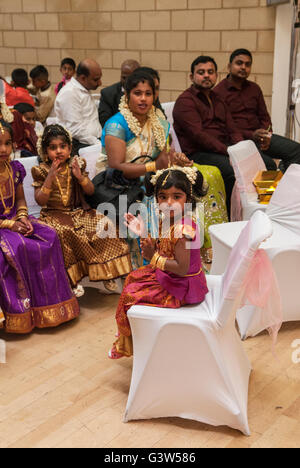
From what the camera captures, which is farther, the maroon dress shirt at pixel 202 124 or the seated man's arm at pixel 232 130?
the seated man's arm at pixel 232 130

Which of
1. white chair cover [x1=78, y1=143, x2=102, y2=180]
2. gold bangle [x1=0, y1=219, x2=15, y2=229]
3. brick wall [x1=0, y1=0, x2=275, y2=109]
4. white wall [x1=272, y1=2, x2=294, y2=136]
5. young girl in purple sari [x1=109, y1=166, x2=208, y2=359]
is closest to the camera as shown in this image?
young girl in purple sari [x1=109, y1=166, x2=208, y2=359]

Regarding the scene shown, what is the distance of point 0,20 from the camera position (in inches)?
364

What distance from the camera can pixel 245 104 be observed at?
5.08 meters

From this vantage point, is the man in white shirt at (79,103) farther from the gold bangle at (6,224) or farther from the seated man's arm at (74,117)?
the gold bangle at (6,224)

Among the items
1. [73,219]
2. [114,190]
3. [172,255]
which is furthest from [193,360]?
[114,190]

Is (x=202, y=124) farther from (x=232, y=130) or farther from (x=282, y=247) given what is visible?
(x=282, y=247)

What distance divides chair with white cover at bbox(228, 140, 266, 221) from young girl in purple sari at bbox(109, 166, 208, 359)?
1.34 meters

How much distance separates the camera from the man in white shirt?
17.3 ft

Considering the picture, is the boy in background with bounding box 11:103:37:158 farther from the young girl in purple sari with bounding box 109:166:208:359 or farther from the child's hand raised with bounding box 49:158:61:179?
the young girl in purple sari with bounding box 109:166:208:359

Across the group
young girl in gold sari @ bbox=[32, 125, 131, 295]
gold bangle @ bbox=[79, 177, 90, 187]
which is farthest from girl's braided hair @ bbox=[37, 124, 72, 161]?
gold bangle @ bbox=[79, 177, 90, 187]

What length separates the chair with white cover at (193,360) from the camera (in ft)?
7.42

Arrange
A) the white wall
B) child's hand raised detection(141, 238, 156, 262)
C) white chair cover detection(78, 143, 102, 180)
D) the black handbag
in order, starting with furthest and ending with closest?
the white wall
white chair cover detection(78, 143, 102, 180)
the black handbag
child's hand raised detection(141, 238, 156, 262)

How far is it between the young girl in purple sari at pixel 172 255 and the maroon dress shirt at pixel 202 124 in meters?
2.08

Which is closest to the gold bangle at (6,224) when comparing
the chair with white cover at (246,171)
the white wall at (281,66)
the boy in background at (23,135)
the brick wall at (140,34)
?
the chair with white cover at (246,171)
